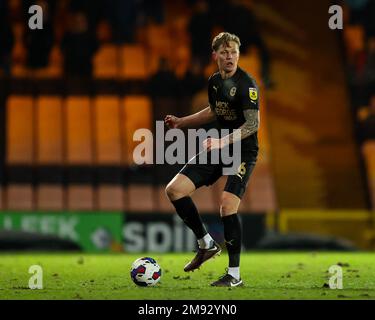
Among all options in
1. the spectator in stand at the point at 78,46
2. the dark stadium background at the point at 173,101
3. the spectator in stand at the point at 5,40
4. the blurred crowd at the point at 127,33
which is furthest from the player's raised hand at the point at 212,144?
the spectator in stand at the point at 5,40

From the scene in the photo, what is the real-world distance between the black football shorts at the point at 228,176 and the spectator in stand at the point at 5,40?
33.7 ft

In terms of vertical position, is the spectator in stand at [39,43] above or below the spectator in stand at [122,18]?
below

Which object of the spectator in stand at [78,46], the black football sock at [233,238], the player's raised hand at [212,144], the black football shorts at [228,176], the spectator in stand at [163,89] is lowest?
the black football sock at [233,238]

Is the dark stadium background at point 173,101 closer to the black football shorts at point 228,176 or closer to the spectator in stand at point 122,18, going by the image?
the spectator in stand at point 122,18

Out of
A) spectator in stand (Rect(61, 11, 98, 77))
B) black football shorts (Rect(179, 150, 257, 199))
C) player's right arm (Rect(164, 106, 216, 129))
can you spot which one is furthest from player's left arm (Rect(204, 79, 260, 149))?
spectator in stand (Rect(61, 11, 98, 77))

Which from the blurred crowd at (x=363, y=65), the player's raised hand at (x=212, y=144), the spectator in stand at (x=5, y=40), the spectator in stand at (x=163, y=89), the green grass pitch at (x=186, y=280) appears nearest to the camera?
the green grass pitch at (x=186, y=280)

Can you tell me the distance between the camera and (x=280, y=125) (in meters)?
17.0

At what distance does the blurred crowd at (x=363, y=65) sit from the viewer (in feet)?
56.4

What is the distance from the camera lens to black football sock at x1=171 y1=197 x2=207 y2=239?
719 cm

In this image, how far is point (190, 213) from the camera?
7215mm
